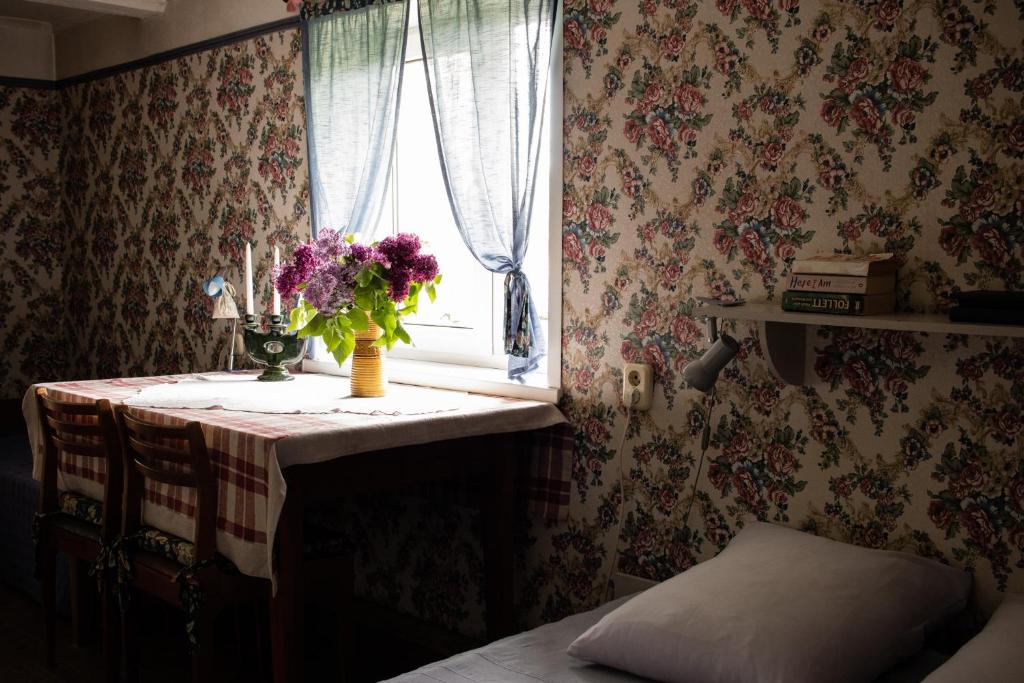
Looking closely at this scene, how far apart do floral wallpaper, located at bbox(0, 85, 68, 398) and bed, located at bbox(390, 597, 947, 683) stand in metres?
3.71

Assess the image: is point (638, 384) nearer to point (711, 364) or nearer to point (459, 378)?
point (711, 364)

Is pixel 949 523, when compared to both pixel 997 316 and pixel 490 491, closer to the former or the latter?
pixel 997 316

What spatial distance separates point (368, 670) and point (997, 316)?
206 cm

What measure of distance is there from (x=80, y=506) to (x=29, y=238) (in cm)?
245

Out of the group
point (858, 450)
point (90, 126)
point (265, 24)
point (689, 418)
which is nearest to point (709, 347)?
point (689, 418)

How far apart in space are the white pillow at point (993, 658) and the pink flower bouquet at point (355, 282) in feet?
5.44

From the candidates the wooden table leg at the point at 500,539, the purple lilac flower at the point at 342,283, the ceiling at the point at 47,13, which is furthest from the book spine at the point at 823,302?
the ceiling at the point at 47,13

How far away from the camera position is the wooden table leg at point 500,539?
2736 mm

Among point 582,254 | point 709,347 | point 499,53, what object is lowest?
point 709,347

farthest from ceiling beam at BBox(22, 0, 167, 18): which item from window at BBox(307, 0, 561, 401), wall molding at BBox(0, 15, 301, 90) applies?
window at BBox(307, 0, 561, 401)

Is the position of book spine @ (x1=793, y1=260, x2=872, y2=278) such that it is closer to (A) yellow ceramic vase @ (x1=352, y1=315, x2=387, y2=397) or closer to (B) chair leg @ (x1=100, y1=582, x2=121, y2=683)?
(A) yellow ceramic vase @ (x1=352, y1=315, x2=387, y2=397)

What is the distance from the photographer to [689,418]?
2.47 meters

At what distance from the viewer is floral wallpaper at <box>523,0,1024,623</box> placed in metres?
1.98

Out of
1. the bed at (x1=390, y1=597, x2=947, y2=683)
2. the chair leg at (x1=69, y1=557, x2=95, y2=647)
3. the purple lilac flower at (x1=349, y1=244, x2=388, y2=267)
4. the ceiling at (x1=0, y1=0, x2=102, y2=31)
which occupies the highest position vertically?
the ceiling at (x1=0, y1=0, x2=102, y2=31)
